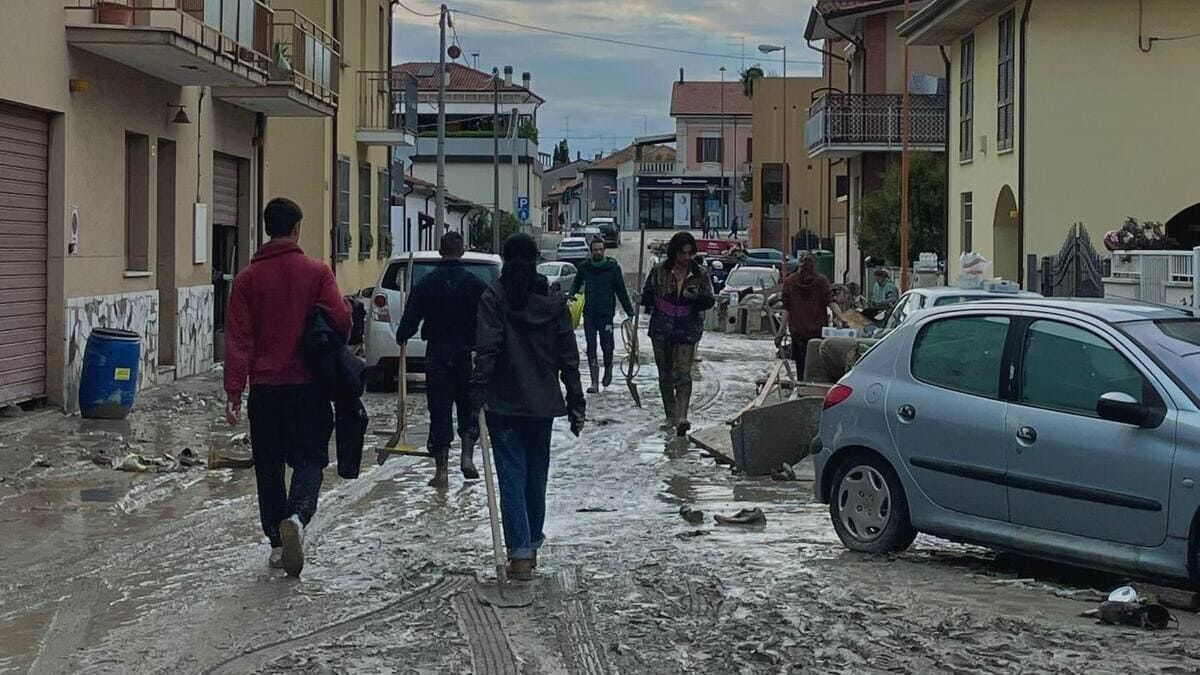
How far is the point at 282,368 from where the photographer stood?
27.9 feet

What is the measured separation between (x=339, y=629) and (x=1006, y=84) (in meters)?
22.4

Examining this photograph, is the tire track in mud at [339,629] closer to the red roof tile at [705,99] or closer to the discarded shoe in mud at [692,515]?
the discarded shoe in mud at [692,515]

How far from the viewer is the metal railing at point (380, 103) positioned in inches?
1374

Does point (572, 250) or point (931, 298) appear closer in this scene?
point (931, 298)

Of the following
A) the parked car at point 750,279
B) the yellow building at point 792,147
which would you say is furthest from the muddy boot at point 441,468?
the yellow building at point 792,147

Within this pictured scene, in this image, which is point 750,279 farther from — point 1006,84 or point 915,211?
point 1006,84

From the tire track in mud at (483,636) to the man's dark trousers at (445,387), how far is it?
413cm

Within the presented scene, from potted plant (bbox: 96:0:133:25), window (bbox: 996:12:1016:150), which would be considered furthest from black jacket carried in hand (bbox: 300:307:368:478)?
window (bbox: 996:12:1016:150)

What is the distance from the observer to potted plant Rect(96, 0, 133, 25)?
1639 cm

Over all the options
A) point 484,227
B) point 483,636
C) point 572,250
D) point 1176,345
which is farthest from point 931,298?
point 484,227

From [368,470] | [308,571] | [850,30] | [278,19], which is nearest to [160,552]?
[308,571]

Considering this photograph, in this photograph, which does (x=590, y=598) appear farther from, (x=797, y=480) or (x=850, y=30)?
(x=850, y=30)

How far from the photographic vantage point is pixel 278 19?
27281 mm

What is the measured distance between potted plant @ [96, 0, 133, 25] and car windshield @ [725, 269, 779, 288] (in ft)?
90.2
